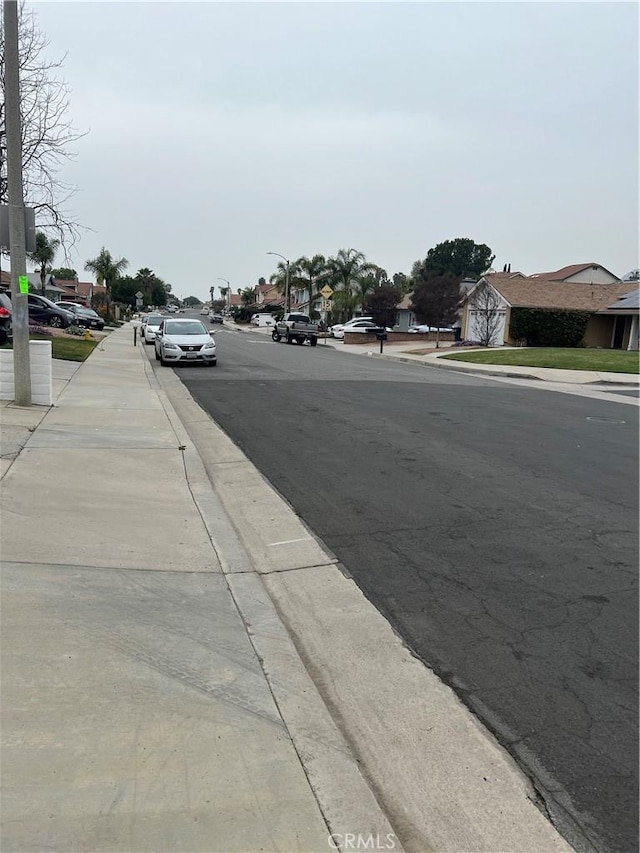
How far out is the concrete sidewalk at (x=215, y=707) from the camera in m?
2.44

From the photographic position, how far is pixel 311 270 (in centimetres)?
6444

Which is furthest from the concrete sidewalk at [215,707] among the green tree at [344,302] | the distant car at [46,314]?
the green tree at [344,302]

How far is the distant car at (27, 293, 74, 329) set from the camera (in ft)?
104

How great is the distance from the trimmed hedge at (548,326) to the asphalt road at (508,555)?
91.3 feet

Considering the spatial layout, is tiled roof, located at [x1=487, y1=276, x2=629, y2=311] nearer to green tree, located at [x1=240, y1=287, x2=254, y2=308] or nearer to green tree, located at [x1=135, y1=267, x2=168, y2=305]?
green tree, located at [x1=135, y1=267, x2=168, y2=305]

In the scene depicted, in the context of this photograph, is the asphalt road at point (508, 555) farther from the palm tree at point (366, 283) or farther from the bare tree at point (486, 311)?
the palm tree at point (366, 283)

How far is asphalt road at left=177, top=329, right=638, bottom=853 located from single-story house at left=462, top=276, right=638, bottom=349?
28.7m

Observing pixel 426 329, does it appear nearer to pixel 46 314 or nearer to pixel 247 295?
pixel 46 314

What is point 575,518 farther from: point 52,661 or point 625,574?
point 52,661

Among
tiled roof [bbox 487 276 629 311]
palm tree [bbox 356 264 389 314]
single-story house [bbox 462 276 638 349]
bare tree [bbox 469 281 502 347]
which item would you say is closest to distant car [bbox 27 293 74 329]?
bare tree [bbox 469 281 502 347]

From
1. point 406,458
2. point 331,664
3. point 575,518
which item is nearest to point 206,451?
point 406,458

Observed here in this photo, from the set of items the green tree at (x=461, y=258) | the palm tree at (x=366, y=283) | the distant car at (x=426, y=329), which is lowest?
the distant car at (x=426, y=329)

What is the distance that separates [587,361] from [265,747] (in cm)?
2793

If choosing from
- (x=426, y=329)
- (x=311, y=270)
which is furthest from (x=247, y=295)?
(x=426, y=329)
